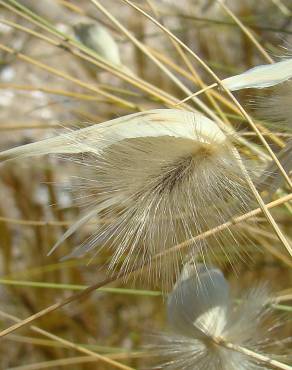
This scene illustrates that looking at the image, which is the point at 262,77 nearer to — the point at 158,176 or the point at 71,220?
the point at 158,176

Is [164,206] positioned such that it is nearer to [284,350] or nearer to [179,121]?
[179,121]

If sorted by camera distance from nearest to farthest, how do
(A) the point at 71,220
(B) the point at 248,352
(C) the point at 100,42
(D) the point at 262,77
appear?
1. (D) the point at 262,77
2. (B) the point at 248,352
3. (C) the point at 100,42
4. (A) the point at 71,220

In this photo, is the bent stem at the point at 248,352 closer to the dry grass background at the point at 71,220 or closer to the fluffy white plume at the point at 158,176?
the fluffy white plume at the point at 158,176

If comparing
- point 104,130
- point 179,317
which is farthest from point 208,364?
point 104,130

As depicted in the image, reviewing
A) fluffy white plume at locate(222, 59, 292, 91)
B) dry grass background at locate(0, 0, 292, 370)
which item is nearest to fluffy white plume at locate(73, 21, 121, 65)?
dry grass background at locate(0, 0, 292, 370)

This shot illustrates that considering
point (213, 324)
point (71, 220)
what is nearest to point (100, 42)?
point (213, 324)

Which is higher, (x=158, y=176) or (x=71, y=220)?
(x=71, y=220)

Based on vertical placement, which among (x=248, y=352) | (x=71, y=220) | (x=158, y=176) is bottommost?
(x=248, y=352)
